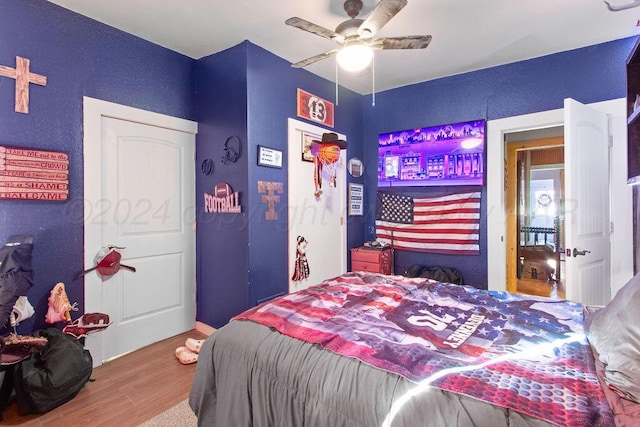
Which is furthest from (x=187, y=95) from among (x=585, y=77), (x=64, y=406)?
(x=585, y=77)

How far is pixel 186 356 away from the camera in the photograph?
2631 millimetres

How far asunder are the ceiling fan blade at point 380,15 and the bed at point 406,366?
1.57m

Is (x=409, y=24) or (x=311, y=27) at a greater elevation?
(x=409, y=24)

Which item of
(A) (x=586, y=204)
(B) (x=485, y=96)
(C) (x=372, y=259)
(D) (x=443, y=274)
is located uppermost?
(B) (x=485, y=96)

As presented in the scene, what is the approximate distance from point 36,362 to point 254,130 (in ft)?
7.24

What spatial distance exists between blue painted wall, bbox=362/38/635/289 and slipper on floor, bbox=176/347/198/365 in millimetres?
2473

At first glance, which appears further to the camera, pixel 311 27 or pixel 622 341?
pixel 311 27

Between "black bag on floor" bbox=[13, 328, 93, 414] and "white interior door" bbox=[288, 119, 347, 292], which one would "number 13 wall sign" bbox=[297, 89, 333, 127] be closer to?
"white interior door" bbox=[288, 119, 347, 292]

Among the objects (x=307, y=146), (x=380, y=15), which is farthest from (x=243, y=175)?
(x=380, y=15)

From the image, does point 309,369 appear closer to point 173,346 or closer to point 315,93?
point 173,346

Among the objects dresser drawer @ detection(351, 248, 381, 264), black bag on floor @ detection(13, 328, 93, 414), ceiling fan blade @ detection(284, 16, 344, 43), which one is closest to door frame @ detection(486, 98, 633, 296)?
dresser drawer @ detection(351, 248, 381, 264)

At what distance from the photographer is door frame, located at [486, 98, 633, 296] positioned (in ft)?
9.04

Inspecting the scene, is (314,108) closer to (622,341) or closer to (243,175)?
(243,175)

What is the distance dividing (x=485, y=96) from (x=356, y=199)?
1.83 metres
